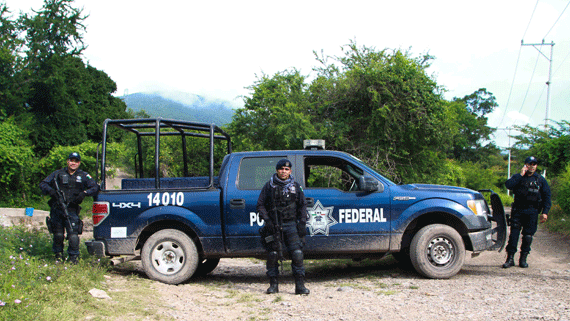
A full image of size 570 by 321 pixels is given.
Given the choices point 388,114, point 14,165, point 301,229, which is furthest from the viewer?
point 14,165

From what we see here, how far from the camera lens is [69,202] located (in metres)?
6.89

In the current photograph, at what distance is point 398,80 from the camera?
15.6 m

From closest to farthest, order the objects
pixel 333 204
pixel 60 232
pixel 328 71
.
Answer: pixel 333 204 → pixel 60 232 → pixel 328 71

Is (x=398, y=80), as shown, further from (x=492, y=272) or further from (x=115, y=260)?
(x=115, y=260)

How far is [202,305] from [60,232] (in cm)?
284

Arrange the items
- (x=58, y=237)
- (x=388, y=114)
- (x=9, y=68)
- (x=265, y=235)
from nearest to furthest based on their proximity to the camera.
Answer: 1. (x=265, y=235)
2. (x=58, y=237)
3. (x=388, y=114)
4. (x=9, y=68)

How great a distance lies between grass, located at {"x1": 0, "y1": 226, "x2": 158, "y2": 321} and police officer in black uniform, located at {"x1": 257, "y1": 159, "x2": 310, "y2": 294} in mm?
1763

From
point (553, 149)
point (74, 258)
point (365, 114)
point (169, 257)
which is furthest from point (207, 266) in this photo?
point (553, 149)

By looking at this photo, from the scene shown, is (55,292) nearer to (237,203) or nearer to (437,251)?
(237,203)

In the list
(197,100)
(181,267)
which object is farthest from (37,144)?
(197,100)

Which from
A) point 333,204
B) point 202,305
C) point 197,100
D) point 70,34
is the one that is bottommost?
point 202,305

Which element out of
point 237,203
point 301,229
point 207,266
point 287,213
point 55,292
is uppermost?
point 237,203

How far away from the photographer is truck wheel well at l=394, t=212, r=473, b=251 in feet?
21.9

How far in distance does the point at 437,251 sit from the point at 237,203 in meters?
2.90
